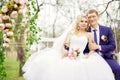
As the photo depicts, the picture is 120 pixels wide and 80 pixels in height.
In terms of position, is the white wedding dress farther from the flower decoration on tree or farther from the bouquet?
the flower decoration on tree

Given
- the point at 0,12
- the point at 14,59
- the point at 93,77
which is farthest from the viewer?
the point at 14,59

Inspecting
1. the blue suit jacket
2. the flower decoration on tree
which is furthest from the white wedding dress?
the flower decoration on tree

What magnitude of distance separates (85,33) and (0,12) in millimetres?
1292

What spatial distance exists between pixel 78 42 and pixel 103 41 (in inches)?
12.7

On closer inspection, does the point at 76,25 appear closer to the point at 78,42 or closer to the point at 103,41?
the point at 78,42

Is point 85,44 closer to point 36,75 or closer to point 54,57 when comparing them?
point 54,57

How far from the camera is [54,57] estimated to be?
4605mm

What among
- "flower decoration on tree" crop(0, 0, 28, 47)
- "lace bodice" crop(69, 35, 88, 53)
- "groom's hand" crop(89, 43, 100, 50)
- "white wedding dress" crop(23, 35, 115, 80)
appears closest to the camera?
"flower decoration on tree" crop(0, 0, 28, 47)

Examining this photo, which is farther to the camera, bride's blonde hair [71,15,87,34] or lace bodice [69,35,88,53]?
lace bodice [69,35,88,53]

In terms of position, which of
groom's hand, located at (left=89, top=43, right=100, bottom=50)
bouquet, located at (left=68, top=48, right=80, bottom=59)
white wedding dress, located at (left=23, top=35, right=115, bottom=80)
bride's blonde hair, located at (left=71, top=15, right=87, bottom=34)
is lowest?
white wedding dress, located at (left=23, top=35, right=115, bottom=80)

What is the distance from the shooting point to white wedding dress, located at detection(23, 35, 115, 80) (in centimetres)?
435

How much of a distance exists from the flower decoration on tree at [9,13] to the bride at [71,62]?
2.62ft

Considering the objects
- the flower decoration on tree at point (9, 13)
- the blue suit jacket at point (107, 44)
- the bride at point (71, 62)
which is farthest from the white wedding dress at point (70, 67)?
the flower decoration on tree at point (9, 13)

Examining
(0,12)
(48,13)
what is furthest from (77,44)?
(48,13)
